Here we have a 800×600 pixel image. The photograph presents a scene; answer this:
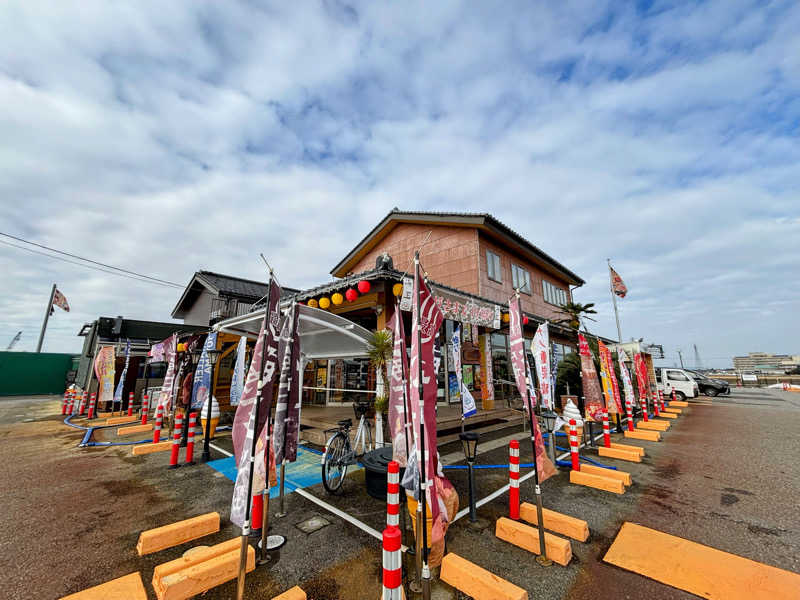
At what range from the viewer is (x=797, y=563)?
3.46 m

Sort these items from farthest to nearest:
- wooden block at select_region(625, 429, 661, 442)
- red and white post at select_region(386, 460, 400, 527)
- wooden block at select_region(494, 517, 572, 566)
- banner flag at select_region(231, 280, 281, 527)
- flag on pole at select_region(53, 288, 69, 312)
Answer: flag on pole at select_region(53, 288, 69, 312) < wooden block at select_region(625, 429, 661, 442) < wooden block at select_region(494, 517, 572, 566) < banner flag at select_region(231, 280, 281, 527) < red and white post at select_region(386, 460, 400, 527)

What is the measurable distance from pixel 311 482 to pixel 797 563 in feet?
22.0

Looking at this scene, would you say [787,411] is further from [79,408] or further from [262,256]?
[79,408]

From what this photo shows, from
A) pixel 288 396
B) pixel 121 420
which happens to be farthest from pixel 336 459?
pixel 121 420

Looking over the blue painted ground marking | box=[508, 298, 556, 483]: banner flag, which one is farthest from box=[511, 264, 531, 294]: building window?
the blue painted ground marking

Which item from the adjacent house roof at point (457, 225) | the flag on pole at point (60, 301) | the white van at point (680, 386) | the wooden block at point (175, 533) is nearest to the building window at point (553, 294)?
the adjacent house roof at point (457, 225)

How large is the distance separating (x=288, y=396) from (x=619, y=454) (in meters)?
8.12

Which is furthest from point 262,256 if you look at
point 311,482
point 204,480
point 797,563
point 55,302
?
point 55,302

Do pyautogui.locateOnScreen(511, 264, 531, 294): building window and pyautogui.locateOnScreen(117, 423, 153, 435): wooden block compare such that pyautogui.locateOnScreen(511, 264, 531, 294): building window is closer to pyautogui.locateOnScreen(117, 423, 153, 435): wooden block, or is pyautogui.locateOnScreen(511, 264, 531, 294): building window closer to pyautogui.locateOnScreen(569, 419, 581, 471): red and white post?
pyautogui.locateOnScreen(569, 419, 581, 471): red and white post

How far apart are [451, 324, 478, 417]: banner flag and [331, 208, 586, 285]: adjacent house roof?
6.00m

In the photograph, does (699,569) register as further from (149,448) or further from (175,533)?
(149,448)

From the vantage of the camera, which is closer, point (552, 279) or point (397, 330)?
point (397, 330)

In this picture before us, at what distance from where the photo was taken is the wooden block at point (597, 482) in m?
5.46

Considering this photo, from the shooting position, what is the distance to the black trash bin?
4.87m
